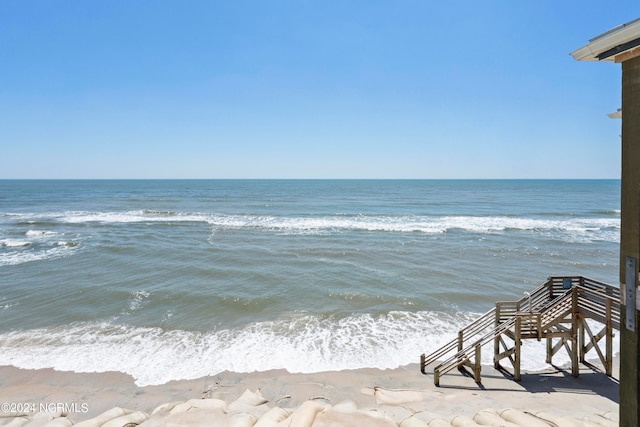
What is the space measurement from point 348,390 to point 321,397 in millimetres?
839

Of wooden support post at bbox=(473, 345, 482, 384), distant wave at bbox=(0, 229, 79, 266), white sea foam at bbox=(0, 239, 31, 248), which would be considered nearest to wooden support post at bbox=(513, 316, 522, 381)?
wooden support post at bbox=(473, 345, 482, 384)

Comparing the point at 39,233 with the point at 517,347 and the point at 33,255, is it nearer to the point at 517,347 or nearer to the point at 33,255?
the point at 33,255

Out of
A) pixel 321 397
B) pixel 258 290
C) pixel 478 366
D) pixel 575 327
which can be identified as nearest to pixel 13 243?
pixel 258 290

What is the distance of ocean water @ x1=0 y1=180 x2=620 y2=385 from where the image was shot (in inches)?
457

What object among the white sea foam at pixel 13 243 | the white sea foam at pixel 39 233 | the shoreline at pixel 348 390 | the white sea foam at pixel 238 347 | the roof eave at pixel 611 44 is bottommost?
the shoreline at pixel 348 390

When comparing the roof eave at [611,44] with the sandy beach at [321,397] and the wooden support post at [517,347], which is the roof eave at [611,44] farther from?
the wooden support post at [517,347]

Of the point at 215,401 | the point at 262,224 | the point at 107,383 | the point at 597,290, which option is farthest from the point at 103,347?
the point at 262,224

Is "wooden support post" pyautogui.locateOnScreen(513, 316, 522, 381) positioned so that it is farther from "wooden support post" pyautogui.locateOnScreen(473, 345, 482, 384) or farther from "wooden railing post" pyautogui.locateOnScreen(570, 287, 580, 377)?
"wooden railing post" pyautogui.locateOnScreen(570, 287, 580, 377)

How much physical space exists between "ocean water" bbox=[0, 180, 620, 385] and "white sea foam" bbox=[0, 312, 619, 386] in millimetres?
58

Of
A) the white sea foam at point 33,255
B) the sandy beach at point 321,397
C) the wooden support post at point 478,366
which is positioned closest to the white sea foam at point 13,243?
the white sea foam at point 33,255

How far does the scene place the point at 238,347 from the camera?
12.0 meters

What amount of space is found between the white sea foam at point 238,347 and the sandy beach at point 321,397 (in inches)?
19.5

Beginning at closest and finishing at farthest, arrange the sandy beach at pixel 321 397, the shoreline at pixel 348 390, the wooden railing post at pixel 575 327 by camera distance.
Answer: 1. the sandy beach at pixel 321 397
2. the shoreline at pixel 348 390
3. the wooden railing post at pixel 575 327

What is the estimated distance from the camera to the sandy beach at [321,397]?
7.23m
